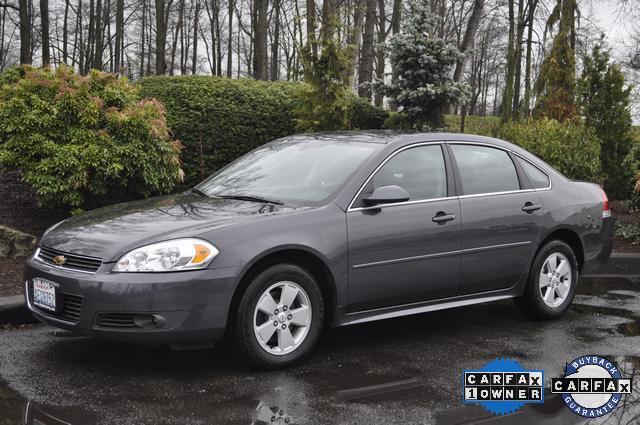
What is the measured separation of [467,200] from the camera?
18.4 ft

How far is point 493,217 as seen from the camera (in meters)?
5.67

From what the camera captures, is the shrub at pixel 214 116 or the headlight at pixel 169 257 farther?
the shrub at pixel 214 116

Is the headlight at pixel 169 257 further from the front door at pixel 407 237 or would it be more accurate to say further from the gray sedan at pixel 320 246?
the front door at pixel 407 237

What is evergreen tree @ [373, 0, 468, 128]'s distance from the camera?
12.2 meters

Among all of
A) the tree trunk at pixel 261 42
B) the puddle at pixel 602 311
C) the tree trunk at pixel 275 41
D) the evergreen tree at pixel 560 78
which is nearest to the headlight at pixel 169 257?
the puddle at pixel 602 311

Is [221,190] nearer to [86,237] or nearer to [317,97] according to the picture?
[86,237]

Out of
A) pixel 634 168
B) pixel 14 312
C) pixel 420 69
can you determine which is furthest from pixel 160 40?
pixel 14 312

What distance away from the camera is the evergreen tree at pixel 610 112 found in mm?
13141

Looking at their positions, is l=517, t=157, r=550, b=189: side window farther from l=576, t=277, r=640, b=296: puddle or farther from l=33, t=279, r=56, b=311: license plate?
l=33, t=279, r=56, b=311: license plate

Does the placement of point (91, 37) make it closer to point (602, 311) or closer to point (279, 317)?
point (602, 311)

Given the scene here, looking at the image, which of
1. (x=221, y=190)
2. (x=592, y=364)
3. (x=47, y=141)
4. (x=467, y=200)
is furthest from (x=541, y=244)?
(x=47, y=141)

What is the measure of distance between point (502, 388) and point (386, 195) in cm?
147

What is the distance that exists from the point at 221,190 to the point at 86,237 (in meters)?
1.28

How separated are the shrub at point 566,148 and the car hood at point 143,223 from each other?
7549 mm
